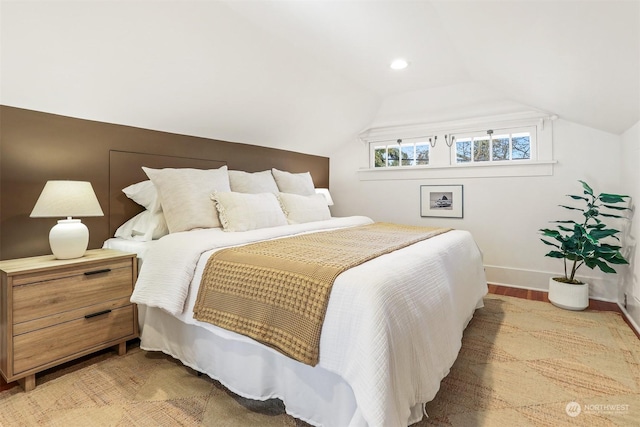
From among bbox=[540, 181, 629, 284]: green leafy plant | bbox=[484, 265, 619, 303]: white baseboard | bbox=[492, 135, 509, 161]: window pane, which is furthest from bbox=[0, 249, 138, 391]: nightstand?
A: bbox=[492, 135, 509, 161]: window pane

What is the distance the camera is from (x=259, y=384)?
1456 mm

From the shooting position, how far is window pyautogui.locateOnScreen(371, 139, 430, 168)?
13.6 feet

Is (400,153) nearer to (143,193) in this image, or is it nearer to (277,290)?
(143,193)

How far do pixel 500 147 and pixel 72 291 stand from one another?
4.10m

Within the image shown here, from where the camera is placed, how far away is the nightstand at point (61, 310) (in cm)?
158

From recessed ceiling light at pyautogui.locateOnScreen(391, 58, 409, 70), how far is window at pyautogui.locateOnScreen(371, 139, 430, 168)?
120 centimetres

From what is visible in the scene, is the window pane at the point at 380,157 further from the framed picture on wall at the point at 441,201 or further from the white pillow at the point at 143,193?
the white pillow at the point at 143,193

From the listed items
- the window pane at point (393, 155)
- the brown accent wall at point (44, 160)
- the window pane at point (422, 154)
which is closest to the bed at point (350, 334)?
the brown accent wall at point (44, 160)

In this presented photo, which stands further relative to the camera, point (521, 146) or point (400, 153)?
point (400, 153)

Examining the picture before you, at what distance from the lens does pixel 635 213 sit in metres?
2.49

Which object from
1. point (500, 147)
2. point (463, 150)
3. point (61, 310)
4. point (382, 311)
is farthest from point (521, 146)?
point (61, 310)

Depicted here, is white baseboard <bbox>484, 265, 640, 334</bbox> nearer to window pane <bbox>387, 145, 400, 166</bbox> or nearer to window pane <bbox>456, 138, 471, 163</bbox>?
window pane <bbox>456, 138, 471, 163</bbox>

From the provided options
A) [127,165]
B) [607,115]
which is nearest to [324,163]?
[127,165]

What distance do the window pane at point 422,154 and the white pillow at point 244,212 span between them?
2398mm
